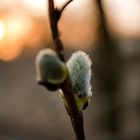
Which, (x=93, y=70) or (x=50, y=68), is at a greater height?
(x=50, y=68)

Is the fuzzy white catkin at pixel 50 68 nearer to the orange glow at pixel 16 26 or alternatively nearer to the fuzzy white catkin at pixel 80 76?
the fuzzy white catkin at pixel 80 76

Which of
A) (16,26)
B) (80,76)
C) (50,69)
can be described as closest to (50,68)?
(50,69)

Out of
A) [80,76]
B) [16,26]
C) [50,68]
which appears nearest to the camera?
[50,68]

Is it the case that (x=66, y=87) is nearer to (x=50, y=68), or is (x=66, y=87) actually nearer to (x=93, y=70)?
(x=50, y=68)

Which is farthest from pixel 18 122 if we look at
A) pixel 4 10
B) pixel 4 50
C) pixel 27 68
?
pixel 27 68

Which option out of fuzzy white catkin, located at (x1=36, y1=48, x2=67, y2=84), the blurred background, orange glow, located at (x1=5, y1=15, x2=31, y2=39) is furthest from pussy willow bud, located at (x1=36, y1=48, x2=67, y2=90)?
orange glow, located at (x1=5, y1=15, x2=31, y2=39)

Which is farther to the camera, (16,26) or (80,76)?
(16,26)

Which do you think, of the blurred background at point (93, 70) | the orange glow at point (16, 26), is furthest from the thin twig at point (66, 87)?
the orange glow at point (16, 26)
